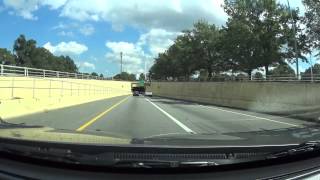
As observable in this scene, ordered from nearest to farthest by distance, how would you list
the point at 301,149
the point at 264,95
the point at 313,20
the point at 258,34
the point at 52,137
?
1. the point at 301,149
2. the point at 52,137
3. the point at 264,95
4. the point at 313,20
5. the point at 258,34

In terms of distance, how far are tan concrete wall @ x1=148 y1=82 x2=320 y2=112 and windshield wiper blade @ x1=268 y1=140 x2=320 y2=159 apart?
3111cm

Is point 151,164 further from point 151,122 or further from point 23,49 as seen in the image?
point 23,49

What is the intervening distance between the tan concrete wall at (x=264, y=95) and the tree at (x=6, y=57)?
7360 cm

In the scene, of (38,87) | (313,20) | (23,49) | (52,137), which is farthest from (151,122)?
(23,49)

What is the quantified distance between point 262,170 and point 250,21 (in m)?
66.2

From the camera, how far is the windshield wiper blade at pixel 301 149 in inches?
169

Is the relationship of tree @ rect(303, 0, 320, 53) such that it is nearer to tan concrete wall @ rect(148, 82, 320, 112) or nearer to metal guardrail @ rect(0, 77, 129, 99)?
tan concrete wall @ rect(148, 82, 320, 112)

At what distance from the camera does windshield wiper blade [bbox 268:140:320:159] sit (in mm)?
4281

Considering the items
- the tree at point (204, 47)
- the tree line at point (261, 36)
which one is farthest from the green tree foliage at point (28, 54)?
the tree line at point (261, 36)

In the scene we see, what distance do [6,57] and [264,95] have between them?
3999 inches

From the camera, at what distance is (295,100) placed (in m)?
38.1

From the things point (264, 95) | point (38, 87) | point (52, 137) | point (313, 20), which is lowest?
point (264, 95)

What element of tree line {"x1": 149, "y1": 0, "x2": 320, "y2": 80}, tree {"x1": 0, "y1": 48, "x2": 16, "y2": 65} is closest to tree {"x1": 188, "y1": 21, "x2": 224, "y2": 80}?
tree line {"x1": 149, "y1": 0, "x2": 320, "y2": 80}

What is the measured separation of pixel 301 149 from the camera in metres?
4.41
